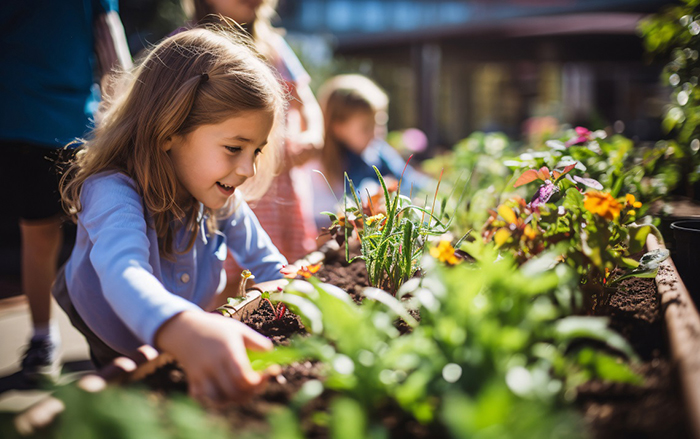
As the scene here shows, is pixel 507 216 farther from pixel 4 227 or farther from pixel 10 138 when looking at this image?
pixel 4 227

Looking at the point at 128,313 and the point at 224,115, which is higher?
the point at 224,115

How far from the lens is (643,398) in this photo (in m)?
0.84

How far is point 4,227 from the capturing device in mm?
4918

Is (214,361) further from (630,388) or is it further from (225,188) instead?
(225,188)

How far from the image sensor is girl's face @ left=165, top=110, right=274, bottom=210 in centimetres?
153

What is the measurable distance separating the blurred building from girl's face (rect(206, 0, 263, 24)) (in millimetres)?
1821

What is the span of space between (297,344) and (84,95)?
6.05 ft

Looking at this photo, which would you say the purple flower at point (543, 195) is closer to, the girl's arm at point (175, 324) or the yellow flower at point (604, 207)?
the yellow flower at point (604, 207)

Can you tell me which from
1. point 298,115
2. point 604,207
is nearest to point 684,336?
point 604,207

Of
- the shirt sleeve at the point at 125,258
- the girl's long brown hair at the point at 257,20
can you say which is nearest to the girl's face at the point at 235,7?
the girl's long brown hair at the point at 257,20

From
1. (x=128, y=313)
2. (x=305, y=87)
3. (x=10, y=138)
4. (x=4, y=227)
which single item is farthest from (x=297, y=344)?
(x=4, y=227)

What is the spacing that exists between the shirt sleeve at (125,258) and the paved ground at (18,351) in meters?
0.99

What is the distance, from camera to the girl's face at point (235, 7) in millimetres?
2318

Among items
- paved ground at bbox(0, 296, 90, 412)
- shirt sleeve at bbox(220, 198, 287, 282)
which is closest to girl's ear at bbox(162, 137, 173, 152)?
shirt sleeve at bbox(220, 198, 287, 282)
